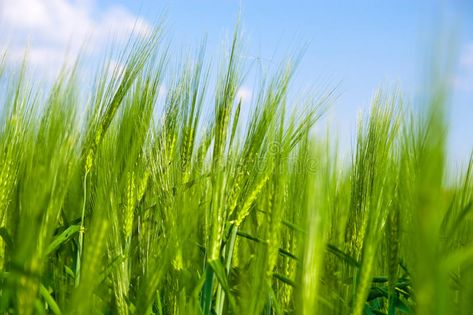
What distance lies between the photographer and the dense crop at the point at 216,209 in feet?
2.87

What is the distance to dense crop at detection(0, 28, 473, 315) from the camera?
2.87ft

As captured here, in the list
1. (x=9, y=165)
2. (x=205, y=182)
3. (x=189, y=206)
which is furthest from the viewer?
(x=205, y=182)

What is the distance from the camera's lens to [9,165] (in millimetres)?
1315

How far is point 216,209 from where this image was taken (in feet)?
3.89

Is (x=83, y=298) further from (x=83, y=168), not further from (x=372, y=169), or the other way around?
(x=372, y=169)

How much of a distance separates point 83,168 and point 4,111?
22 centimetres

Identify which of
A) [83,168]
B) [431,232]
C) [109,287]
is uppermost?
[83,168]

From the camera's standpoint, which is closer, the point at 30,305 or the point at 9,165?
the point at 30,305

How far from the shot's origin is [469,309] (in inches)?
31.5

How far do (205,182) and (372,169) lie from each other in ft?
1.29

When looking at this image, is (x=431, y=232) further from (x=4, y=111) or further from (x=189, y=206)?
(x=4, y=111)

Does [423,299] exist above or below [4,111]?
below

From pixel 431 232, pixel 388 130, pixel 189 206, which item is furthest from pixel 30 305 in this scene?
pixel 388 130

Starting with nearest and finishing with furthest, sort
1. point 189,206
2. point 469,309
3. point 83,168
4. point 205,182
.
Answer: point 469,309 → point 189,206 → point 205,182 → point 83,168
